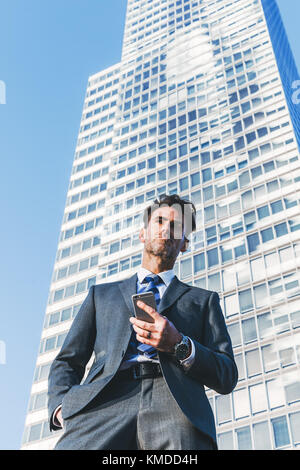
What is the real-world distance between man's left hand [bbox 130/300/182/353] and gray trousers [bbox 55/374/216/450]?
0.27 metres

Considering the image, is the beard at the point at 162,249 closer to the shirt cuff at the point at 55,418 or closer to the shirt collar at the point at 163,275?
the shirt collar at the point at 163,275

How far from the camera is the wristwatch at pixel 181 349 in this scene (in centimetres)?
335

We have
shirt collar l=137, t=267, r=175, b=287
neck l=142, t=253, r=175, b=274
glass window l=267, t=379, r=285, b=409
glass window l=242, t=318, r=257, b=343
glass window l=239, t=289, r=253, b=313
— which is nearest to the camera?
shirt collar l=137, t=267, r=175, b=287

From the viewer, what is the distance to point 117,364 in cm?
349

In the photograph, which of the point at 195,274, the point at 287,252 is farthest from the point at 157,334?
the point at 195,274

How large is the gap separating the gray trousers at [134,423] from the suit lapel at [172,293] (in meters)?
0.63

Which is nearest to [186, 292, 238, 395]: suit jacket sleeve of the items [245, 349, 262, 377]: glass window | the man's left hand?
the man's left hand

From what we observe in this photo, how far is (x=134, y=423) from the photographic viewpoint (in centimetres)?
323

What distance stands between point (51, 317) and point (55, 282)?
5.32 meters

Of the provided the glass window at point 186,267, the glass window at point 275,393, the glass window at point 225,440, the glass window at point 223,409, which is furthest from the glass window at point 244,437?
the glass window at point 186,267

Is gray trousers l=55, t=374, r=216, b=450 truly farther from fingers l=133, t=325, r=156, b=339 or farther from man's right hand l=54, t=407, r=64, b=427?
fingers l=133, t=325, r=156, b=339

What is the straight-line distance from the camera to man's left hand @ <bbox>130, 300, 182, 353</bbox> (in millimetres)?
3266

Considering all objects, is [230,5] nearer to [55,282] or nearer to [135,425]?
[55,282]
